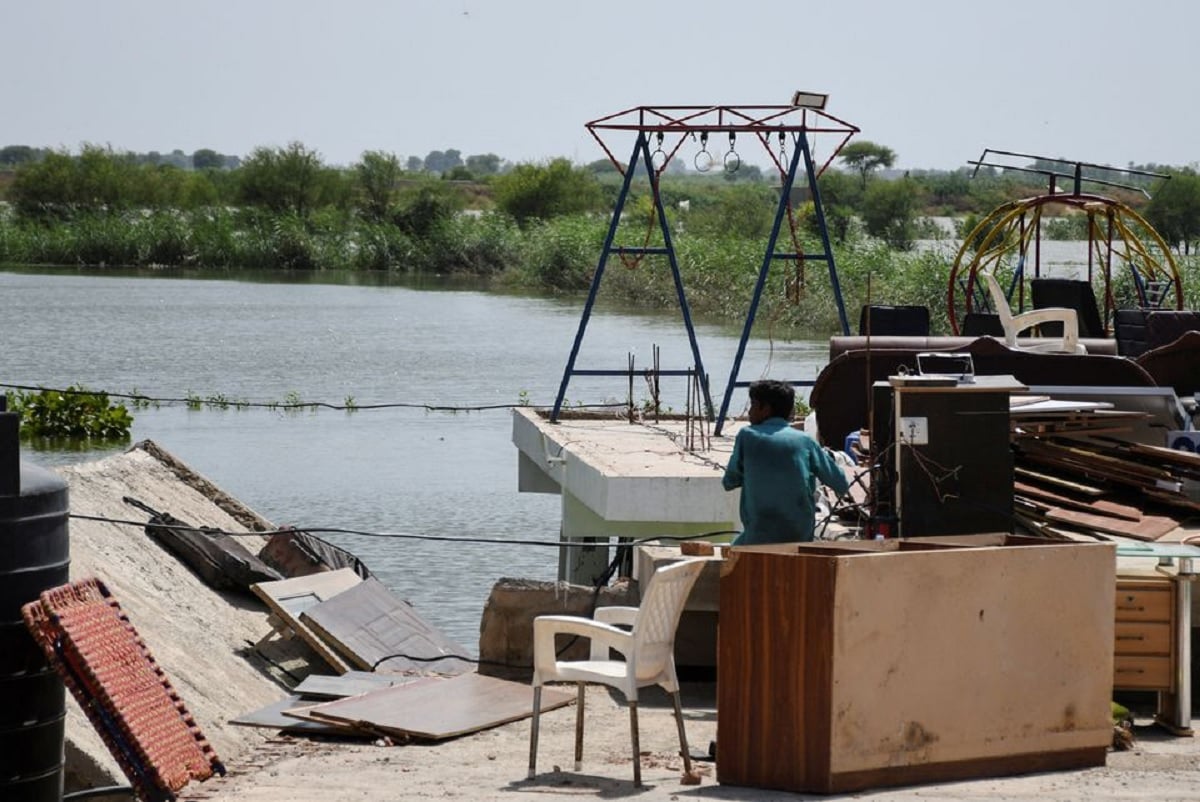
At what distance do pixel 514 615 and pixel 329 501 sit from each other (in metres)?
12.1

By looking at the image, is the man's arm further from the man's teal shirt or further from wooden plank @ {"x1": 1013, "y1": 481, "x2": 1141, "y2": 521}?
wooden plank @ {"x1": 1013, "y1": 481, "x2": 1141, "y2": 521}

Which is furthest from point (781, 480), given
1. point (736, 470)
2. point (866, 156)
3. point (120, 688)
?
point (866, 156)

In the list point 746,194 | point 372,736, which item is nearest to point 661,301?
point 746,194

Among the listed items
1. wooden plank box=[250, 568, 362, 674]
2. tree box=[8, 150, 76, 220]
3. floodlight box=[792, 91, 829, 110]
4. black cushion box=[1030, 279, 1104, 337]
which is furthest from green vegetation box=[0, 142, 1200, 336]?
wooden plank box=[250, 568, 362, 674]

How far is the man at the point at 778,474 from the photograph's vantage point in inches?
358

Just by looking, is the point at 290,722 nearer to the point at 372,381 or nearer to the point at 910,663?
the point at 910,663

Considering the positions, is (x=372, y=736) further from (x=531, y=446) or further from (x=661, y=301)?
(x=661, y=301)

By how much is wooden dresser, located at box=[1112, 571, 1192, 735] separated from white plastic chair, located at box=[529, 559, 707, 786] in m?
2.13

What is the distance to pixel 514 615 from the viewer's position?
10.5 meters

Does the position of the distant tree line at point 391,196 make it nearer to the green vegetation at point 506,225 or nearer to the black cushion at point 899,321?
the green vegetation at point 506,225

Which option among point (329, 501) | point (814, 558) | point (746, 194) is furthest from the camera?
point (746, 194)

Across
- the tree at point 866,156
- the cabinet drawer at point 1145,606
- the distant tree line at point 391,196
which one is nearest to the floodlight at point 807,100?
the cabinet drawer at point 1145,606

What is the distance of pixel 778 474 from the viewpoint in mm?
9094

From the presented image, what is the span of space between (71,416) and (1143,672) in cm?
1877
